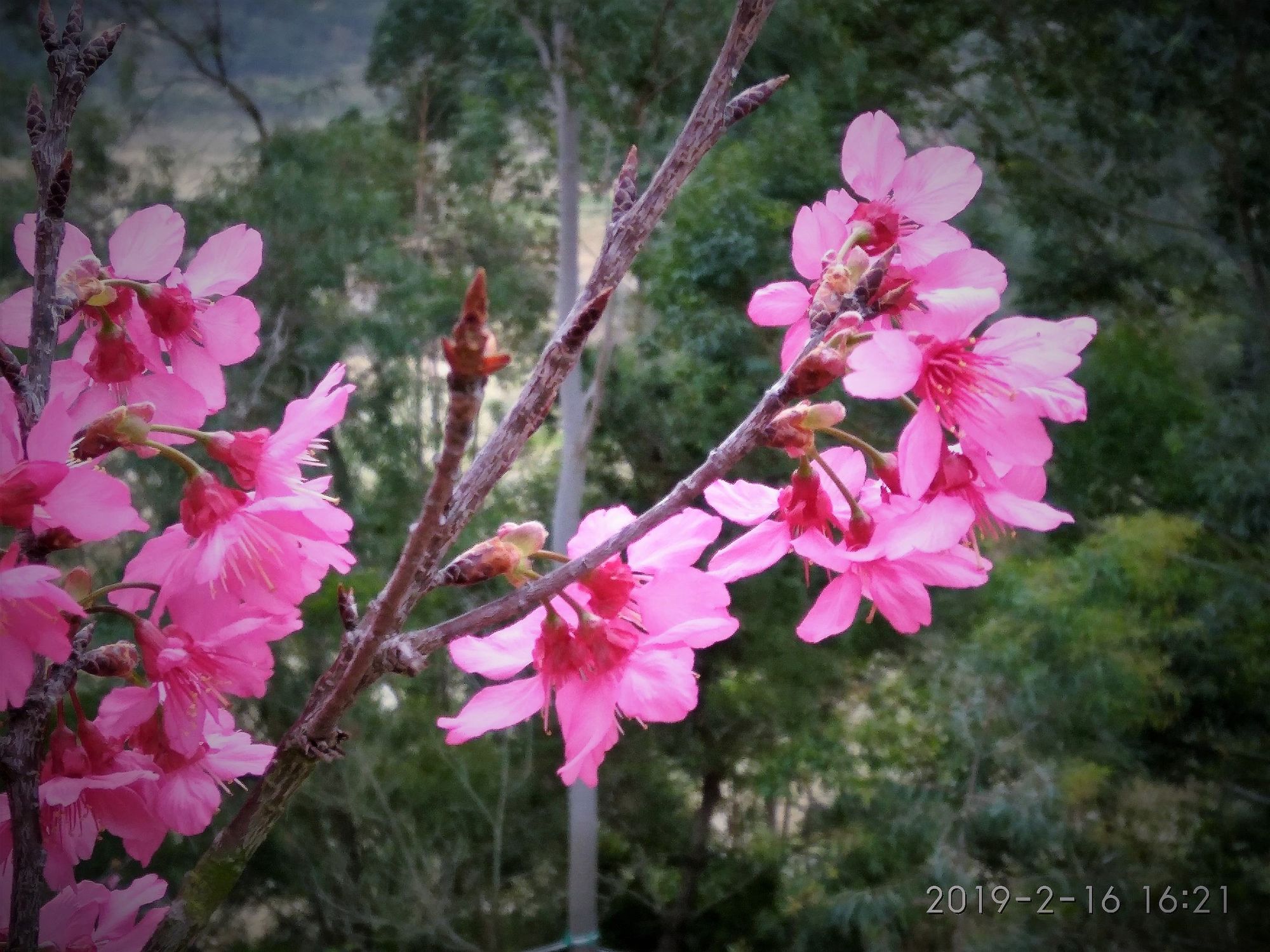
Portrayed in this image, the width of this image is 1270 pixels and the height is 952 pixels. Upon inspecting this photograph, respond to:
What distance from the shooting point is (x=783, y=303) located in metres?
0.26

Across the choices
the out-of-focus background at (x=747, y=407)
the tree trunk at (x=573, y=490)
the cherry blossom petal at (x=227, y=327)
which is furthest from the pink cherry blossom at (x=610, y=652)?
the tree trunk at (x=573, y=490)

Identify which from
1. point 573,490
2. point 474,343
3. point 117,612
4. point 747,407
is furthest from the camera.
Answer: point 573,490

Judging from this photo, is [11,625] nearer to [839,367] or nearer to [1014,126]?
[839,367]

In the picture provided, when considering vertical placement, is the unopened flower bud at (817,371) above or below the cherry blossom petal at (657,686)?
above

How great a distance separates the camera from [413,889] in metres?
2.45

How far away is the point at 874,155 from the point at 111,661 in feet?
0.70

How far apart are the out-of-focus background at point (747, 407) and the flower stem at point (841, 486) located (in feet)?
6.03

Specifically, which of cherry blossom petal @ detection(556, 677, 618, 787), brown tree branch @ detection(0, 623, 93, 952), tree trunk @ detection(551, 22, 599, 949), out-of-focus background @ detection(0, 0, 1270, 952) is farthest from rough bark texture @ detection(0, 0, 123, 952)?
tree trunk @ detection(551, 22, 599, 949)

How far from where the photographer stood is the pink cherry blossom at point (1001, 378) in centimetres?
21
